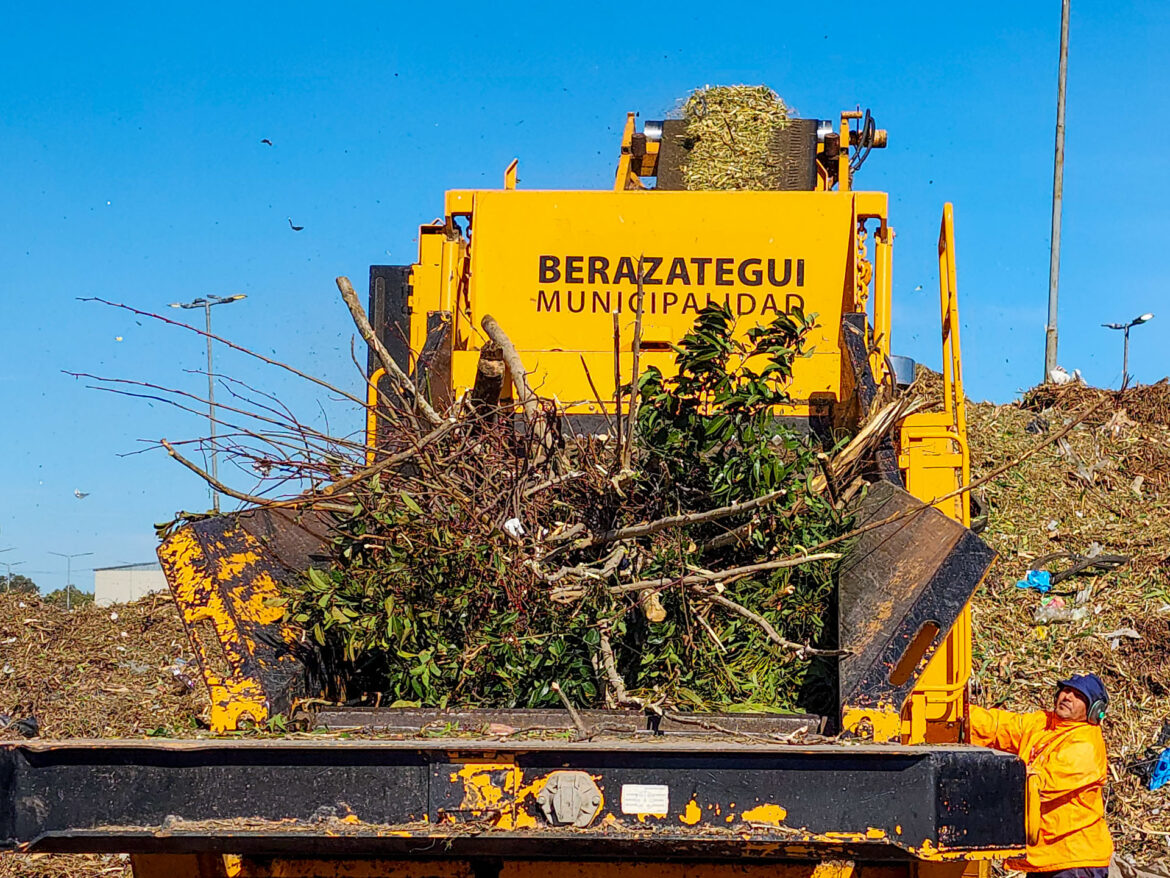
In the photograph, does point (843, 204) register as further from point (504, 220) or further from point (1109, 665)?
point (1109, 665)

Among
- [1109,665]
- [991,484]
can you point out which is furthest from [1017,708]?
[991,484]

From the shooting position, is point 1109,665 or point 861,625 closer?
point 861,625

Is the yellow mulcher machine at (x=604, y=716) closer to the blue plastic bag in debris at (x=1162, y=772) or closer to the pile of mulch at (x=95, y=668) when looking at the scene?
the blue plastic bag in debris at (x=1162, y=772)

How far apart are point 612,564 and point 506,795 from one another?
1037 millimetres

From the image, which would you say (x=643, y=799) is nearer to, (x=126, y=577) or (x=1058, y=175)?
(x=1058, y=175)

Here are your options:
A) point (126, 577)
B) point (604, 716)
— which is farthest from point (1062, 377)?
point (126, 577)

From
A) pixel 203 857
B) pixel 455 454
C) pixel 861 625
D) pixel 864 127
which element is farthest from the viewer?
pixel 864 127

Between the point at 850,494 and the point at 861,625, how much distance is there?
0.54 meters

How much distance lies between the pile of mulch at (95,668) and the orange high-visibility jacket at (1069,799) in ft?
15.0

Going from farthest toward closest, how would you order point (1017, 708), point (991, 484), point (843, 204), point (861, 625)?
point (991, 484) < point (1017, 708) < point (843, 204) < point (861, 625)

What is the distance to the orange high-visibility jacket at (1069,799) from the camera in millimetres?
4246

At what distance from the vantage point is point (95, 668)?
344 inches

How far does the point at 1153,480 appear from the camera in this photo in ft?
33.4

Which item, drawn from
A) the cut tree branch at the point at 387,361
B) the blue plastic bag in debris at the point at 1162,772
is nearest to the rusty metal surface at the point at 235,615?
the cut tree branch at the point at 387,361
